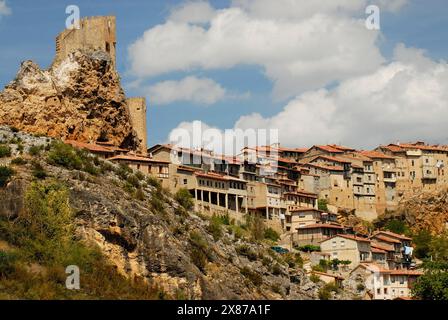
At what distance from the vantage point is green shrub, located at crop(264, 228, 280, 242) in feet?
317

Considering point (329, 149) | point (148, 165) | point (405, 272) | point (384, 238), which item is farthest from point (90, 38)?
point (329, 149)

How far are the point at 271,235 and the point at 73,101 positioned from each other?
22.7 metres

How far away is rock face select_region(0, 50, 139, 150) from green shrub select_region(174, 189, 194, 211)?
844cm

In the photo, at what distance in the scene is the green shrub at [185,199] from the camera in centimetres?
8519

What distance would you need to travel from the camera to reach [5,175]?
229 feet

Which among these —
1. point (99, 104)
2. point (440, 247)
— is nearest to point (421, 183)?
point (440, 247)

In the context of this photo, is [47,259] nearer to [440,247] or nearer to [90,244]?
[90,244]

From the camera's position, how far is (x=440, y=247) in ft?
344

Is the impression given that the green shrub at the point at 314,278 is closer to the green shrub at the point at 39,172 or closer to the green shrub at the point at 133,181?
the green shrub at the point at 133,181

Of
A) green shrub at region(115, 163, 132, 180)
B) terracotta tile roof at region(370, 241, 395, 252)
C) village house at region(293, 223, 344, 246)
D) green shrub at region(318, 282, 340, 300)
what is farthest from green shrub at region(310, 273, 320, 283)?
green shrub at region(115, 163, 132, 180)

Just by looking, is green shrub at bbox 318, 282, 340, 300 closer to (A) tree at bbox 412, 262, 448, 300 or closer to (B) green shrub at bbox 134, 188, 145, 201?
(A) tree at bbox 412, 262, 448, 300
